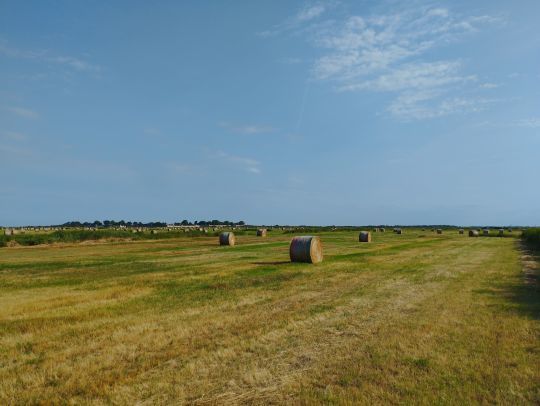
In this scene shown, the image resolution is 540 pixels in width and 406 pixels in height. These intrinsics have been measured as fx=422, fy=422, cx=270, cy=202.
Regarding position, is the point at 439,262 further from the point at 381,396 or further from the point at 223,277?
the point at 381,396

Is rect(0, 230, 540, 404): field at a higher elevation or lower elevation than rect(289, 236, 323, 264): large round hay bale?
lower

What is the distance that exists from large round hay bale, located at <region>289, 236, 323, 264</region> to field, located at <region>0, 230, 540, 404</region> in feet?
23.0

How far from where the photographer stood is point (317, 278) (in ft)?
58.9

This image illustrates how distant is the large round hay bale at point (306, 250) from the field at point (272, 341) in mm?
7024

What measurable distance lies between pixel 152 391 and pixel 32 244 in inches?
1926

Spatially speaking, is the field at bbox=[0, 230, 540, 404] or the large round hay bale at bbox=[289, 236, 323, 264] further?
the large round hay bale at bbox=[289, 236, 323, 264]

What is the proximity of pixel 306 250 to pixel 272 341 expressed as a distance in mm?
15418

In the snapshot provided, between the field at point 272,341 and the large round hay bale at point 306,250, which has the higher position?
the large round hay bale at point 306,250

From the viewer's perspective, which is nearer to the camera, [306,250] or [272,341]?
[272,341]

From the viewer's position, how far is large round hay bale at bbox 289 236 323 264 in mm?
24094

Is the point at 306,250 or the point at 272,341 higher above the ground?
the point at 306,250

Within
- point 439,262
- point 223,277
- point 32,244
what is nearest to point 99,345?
point 223,277

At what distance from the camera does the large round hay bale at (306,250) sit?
949 inches

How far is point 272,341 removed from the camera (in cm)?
891
